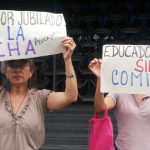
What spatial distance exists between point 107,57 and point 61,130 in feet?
14.0

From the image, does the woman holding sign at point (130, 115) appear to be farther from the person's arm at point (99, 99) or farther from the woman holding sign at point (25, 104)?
the woman holding sign at point (25, 104)

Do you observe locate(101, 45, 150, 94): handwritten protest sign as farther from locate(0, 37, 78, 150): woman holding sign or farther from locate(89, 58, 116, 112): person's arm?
locate(0, 37, 78, 150): woman holding sign

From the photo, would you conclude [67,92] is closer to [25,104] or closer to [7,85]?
[25,104]

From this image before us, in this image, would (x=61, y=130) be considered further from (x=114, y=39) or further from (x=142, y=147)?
(x=142, y=147)

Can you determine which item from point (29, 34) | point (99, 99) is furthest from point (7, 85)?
point (99, 99)

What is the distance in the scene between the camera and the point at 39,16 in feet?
10.6

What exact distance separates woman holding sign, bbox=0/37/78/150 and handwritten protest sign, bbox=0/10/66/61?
6 cm

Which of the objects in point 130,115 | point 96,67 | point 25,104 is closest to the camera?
point 25,104

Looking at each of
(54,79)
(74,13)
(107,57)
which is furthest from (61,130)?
Answer: (107,57)

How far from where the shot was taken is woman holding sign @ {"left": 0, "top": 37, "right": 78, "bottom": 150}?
2.97m

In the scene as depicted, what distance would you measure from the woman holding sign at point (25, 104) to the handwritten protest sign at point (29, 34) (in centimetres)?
6

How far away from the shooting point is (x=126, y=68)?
334 cm

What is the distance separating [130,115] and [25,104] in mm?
618

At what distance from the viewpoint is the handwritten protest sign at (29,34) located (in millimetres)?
3160
